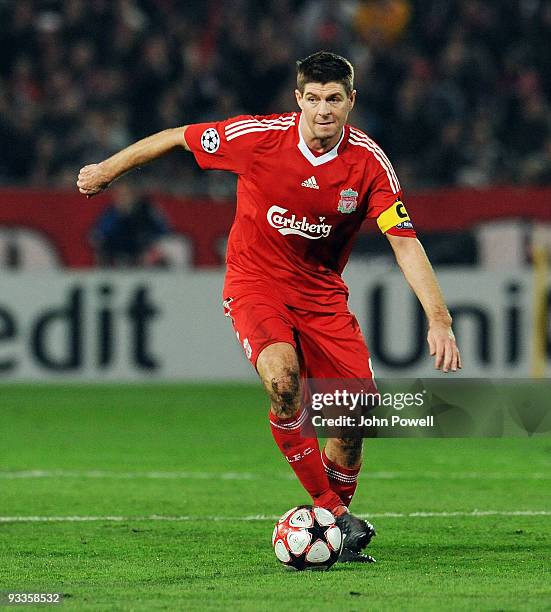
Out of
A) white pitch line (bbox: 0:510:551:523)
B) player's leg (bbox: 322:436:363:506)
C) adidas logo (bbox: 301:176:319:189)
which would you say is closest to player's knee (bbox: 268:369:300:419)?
player's leg (bbox: 322:436:363:506)

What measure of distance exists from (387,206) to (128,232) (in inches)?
364

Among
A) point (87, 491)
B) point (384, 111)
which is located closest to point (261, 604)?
point (87, 491)

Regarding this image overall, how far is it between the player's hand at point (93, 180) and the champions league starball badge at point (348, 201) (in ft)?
3.24

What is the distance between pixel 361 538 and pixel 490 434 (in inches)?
34.3

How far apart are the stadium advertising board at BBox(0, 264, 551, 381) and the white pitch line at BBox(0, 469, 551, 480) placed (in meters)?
4.72

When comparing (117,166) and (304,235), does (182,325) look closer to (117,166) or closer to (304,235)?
(304,235)

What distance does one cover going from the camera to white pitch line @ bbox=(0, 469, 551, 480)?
9211 mm

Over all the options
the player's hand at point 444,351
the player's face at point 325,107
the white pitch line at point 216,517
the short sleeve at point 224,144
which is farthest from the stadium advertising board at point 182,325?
the player's hand at point 444,351

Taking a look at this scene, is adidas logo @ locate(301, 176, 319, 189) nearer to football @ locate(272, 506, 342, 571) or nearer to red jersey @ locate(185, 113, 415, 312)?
red jersey @ locate(185, 113, 415, 312)

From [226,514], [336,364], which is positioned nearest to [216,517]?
[226,514]

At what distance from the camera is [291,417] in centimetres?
620

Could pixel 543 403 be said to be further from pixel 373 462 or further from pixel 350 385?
pixel 373 462

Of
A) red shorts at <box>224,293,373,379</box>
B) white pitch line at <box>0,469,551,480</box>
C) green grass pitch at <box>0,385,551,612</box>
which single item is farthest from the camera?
white pitch line at <box>0,469,551,480</box>

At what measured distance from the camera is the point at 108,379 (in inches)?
573
